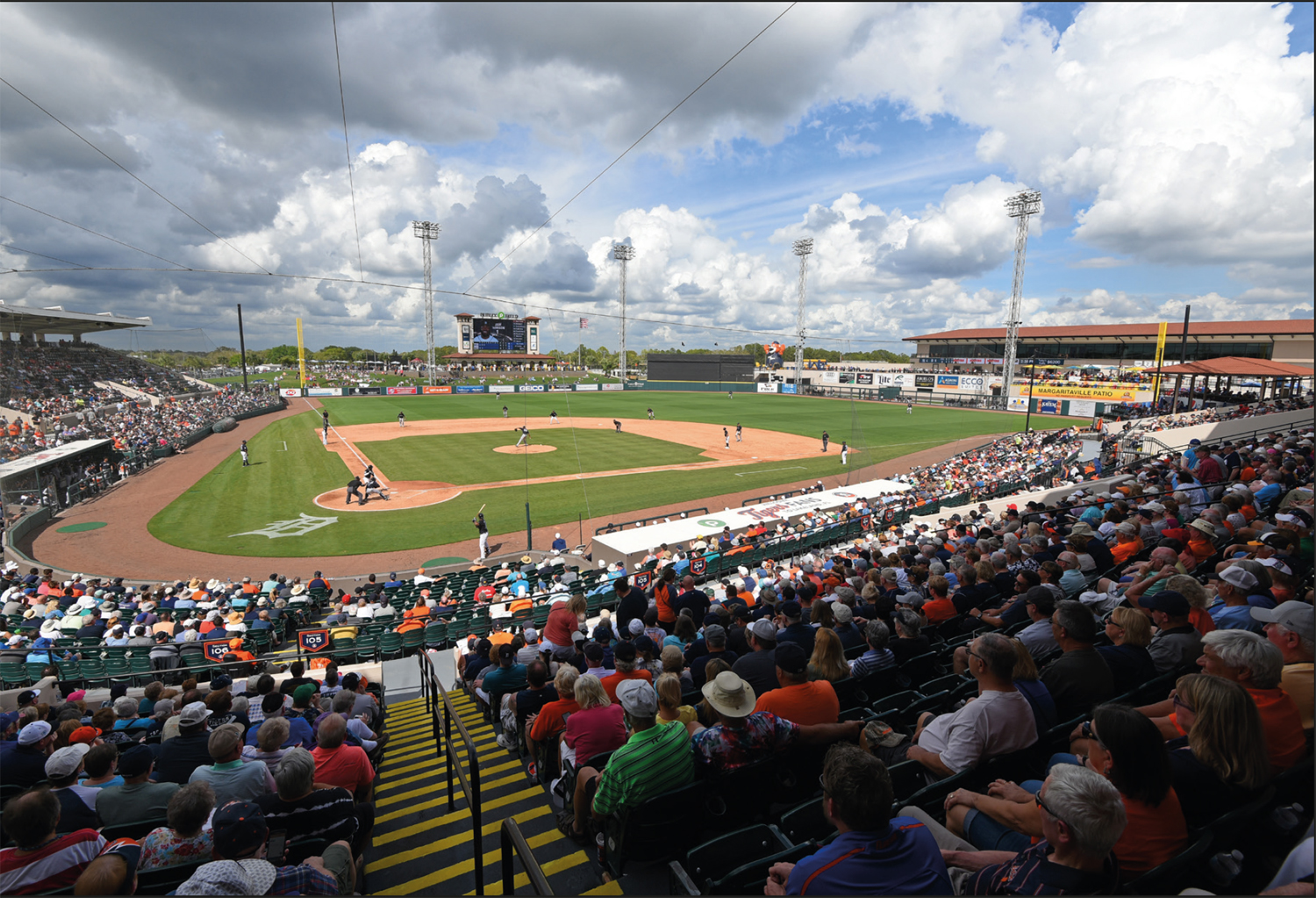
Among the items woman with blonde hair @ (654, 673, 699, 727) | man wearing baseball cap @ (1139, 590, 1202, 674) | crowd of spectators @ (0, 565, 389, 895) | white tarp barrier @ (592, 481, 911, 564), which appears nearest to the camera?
crowd of spectators @ (0, 565, 389, 895)

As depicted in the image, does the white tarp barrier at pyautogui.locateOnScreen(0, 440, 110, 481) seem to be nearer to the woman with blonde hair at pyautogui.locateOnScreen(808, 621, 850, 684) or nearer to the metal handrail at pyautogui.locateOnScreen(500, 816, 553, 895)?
the metal handrail at pyautogui.locateOnScreen(500, 816, 553, 895)

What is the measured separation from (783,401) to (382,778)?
74.6 metres

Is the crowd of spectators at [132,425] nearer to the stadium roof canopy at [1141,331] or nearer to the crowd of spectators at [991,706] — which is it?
the crowd of spectators at [991,706]

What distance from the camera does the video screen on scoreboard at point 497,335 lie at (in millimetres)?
109125

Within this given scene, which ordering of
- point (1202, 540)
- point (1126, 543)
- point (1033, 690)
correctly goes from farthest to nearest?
point (1126, 543), point (1202, 540), point (1033, 690)

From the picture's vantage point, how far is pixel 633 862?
377cm

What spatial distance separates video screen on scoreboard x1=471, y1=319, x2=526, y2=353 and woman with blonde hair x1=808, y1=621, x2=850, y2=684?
111551 millimetres

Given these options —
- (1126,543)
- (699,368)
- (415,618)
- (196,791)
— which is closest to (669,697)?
(196,791)

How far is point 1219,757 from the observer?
9.32 ft

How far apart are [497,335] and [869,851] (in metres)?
115

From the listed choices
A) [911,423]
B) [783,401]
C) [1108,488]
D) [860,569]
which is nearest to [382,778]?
[860,569]

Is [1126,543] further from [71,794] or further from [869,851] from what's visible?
[71,794]

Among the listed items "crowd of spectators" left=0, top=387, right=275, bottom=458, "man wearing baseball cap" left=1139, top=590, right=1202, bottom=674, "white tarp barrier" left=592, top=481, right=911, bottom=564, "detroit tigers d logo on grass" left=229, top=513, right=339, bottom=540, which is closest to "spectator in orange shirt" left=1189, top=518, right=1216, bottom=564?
"man wearing baseball cap" left=1139, top=590, right=1202, bottom=674

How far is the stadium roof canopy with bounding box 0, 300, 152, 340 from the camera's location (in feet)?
125
